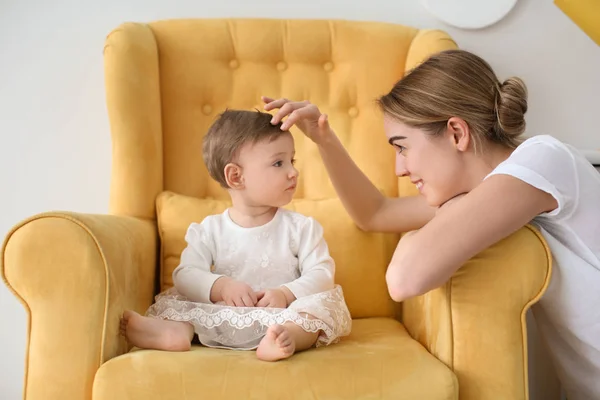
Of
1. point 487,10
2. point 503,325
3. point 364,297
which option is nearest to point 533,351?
point 364,297

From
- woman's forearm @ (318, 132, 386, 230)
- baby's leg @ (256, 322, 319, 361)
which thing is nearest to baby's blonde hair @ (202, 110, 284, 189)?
woman's forearm @ (318, 132, 386, 230)

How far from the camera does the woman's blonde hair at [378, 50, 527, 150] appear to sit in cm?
139

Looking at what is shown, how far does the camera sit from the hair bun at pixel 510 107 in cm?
138

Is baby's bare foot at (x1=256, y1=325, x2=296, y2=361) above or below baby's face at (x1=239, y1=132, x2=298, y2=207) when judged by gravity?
below

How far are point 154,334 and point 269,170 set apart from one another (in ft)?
1.50

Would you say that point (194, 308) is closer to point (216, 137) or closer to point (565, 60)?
point (216, 137)

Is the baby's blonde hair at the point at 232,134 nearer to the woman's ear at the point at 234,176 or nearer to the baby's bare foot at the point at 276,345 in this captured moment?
the woman's ear at the point at 234,176

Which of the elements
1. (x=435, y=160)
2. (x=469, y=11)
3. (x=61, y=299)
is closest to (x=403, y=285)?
(x=435, y=160)

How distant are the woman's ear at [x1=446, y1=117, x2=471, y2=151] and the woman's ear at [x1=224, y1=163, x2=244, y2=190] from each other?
1.64ft

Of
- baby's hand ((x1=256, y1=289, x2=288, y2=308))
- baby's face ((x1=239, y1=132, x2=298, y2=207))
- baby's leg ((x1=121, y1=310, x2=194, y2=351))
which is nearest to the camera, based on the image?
baby's leg ((x1=121, y1=310, x2=194, y2=351))

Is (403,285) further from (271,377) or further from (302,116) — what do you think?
(302,116)

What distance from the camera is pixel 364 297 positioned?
6.04ft

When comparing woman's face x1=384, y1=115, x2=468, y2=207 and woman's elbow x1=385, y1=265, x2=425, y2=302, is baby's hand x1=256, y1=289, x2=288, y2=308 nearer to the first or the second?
woman's elbow x1=385, y1=265, x2=425, y2=302

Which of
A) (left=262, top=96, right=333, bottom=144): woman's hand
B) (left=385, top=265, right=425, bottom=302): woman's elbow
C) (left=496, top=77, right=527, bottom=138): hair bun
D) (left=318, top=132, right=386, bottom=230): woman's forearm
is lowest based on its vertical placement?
(left=385, top=265, right=425, bottom=302): woman's elbow
